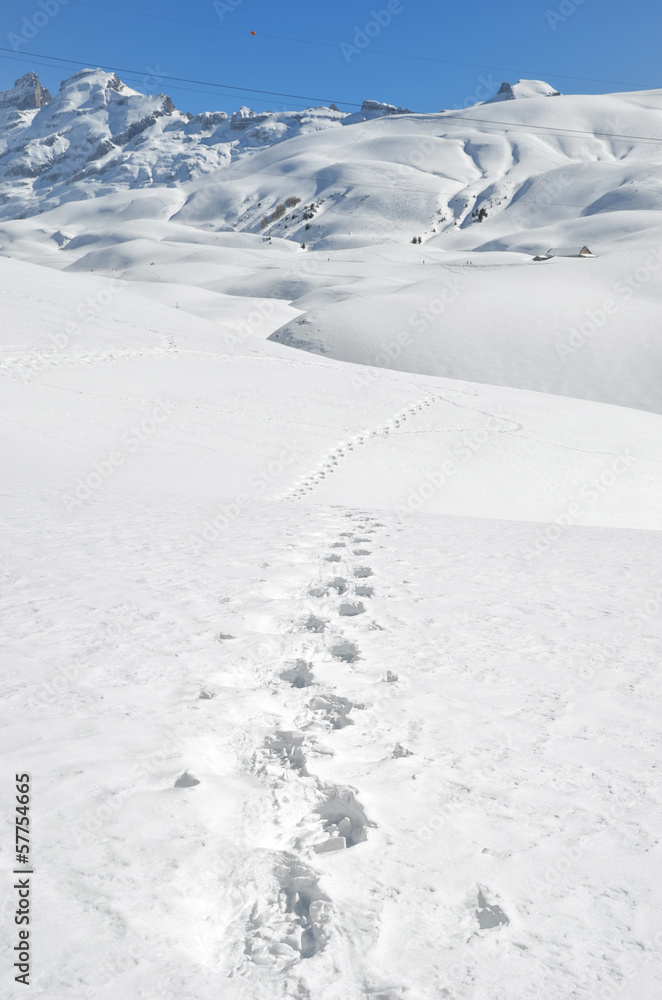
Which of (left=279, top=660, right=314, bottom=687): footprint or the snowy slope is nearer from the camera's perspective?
the snowy slope

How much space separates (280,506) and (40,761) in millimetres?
5671

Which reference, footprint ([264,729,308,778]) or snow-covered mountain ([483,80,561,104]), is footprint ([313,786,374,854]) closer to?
footprint ([264,729,308,778])

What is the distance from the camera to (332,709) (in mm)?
3500

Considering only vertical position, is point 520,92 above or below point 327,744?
above

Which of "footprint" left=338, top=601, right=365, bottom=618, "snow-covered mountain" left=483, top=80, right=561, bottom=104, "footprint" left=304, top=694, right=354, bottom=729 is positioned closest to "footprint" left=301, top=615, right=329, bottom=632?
"footprint" left=338, top=601, right=365, bottom=618

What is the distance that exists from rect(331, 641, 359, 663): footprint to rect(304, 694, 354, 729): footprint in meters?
0.51

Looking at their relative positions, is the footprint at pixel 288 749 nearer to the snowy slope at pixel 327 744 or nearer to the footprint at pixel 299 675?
the snowy slope at pixel 327 744

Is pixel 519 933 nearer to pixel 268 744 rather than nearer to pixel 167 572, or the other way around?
pixel 268 744

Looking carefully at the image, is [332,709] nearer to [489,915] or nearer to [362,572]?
[489,915]

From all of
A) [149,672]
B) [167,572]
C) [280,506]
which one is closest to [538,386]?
[280,506]

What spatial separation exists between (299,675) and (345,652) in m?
0.44

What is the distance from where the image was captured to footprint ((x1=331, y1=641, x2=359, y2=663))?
162 inches

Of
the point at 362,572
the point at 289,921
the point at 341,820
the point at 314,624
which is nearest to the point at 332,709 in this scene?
the point at 341,820

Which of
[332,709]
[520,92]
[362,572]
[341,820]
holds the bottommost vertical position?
[341,820]
